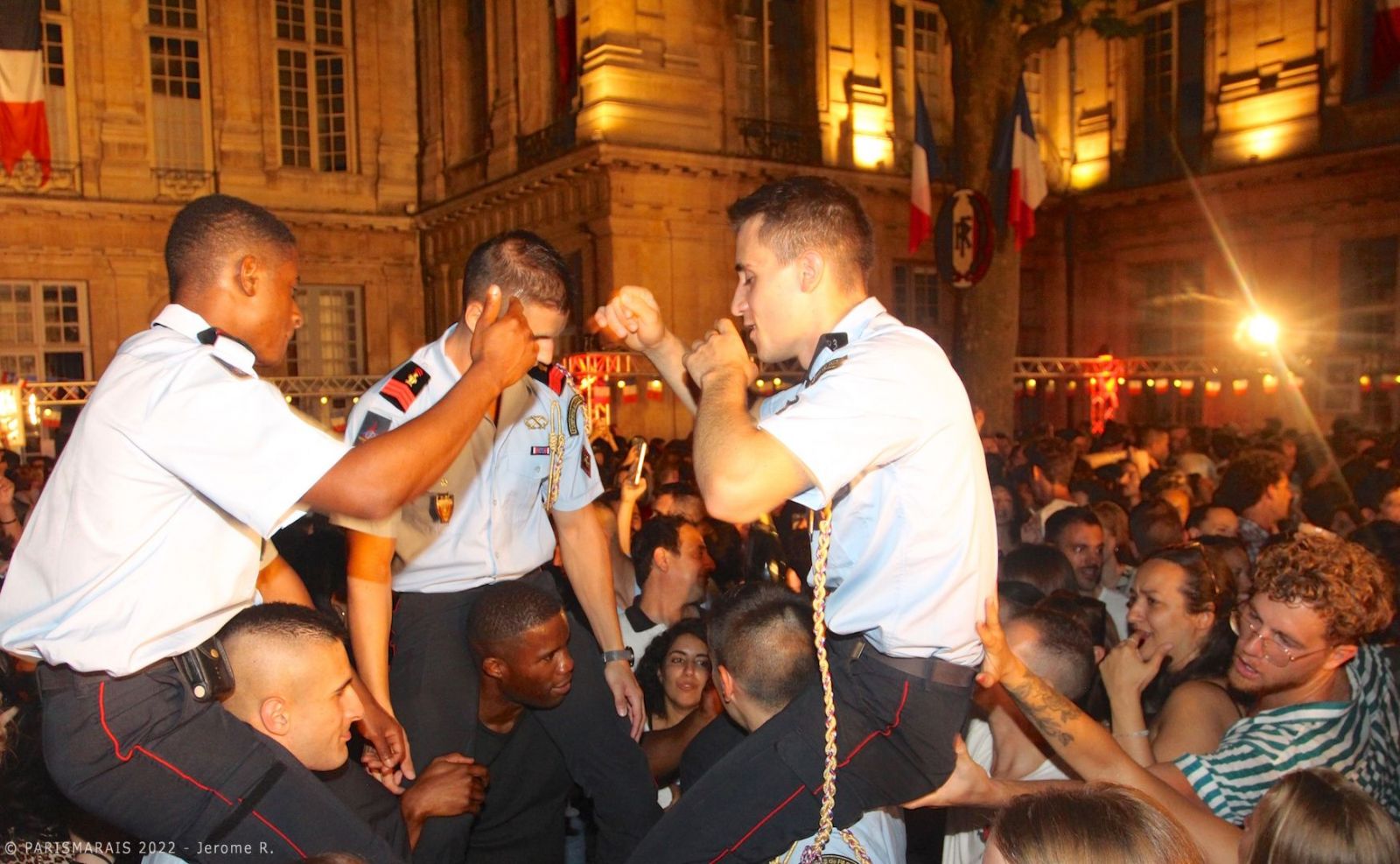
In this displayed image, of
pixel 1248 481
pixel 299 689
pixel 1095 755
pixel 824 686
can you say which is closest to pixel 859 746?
pixel 824 686

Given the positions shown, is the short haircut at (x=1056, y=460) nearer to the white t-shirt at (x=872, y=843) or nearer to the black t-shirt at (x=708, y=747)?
the black t-shirt at (x=708, y=747)

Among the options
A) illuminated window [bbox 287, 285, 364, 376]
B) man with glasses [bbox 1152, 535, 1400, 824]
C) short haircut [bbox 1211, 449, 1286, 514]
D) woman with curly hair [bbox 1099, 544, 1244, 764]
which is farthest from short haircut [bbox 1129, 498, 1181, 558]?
illuminated window [bbox 287, 285, 364, 376]

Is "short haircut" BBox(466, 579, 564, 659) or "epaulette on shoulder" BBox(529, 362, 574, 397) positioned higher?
"epaulette on shoulder" BBox(529, 362, 574, 397)

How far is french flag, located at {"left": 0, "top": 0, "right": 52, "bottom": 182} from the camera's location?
14.7 meters

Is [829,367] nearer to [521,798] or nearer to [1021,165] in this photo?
[521,798]

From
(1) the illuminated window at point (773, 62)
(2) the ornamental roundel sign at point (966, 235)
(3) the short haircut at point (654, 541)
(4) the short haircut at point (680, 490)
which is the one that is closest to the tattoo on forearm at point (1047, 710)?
(3) the short haircut at point (654, 541)

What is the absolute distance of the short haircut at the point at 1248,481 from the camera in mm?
7566

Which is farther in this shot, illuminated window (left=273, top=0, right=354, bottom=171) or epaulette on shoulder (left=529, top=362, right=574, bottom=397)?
illuminated window (left=273, top=0, right=354, bottom=171)

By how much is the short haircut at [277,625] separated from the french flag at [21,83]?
15.5 meters

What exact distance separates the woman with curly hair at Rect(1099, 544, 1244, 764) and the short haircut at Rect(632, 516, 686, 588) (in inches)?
83.5

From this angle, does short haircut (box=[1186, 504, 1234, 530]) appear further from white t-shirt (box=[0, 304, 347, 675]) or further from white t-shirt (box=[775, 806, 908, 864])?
white t-shirt (box=[0, 304, 347, 675])

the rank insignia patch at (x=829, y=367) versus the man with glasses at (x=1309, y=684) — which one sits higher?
the rank insignia patch at (x=829, y=367)

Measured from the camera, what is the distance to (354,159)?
78.0 feet

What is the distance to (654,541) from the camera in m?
5.23
